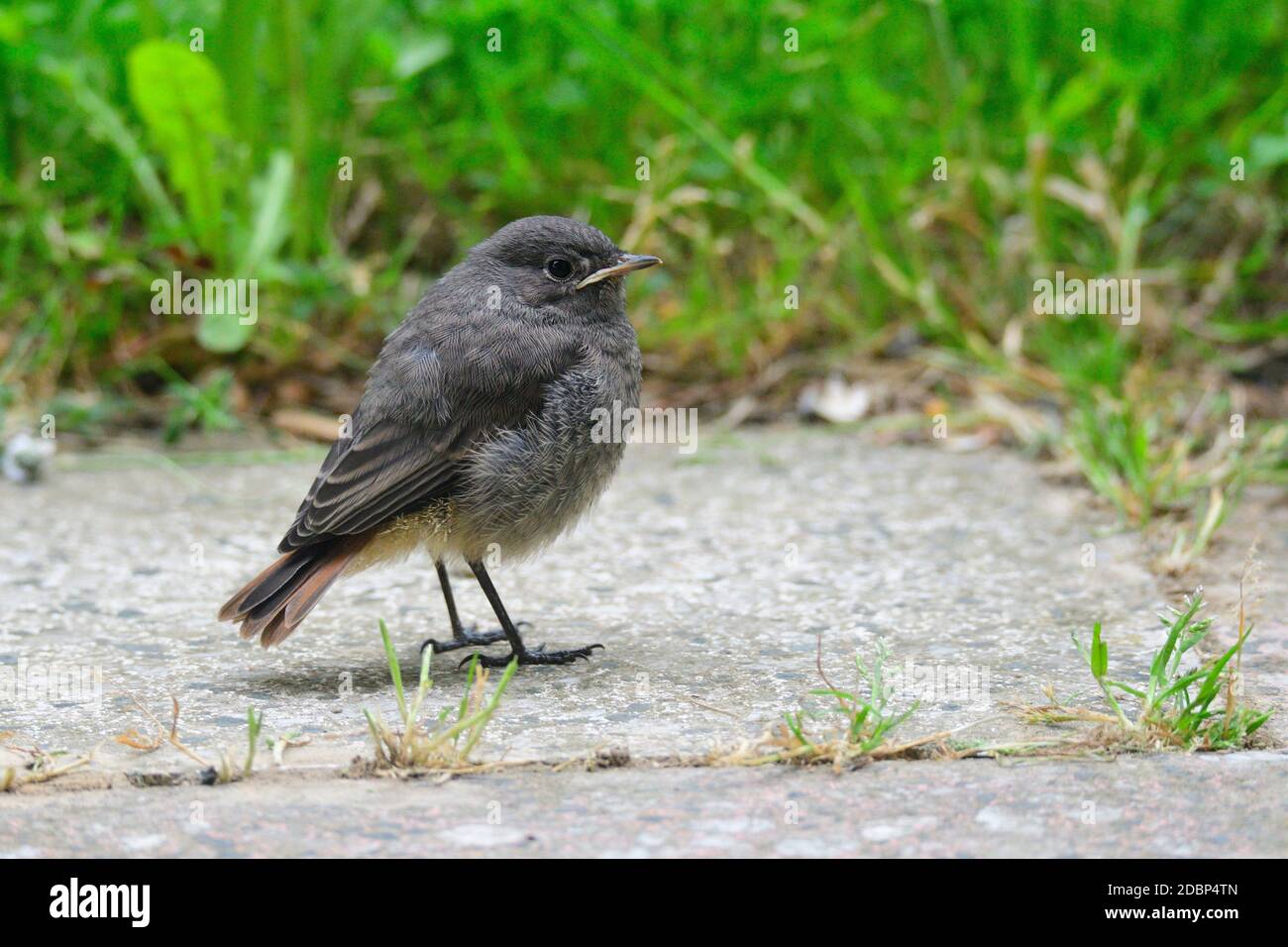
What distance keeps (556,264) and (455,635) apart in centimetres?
106

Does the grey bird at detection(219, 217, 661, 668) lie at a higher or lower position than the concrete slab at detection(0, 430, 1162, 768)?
higher

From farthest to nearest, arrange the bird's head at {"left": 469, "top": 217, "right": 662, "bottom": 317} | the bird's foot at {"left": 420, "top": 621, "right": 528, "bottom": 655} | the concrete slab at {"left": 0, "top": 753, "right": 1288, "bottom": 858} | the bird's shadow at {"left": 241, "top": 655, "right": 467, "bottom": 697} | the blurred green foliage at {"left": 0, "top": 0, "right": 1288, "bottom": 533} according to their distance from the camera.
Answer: the blurred green foliage at {"left": 0, "top": 0, "right": 1288, "bottom": 533}
the bird's head at {"left": 469, "top": 217, "right": 662, "bottom": 317}
the bird's foot at {"left": 420, "top": 621, "right": 528, "bottom": 655}
the bird's shadow at {"left": 241, "top": 655, "right": 467, "bottom": 697}
the concrete slab at {"left": 0, "top": 753, "right": 1288, "bottom": 858}

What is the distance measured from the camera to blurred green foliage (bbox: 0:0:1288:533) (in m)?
6.04

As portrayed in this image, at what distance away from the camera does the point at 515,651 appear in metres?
3.74

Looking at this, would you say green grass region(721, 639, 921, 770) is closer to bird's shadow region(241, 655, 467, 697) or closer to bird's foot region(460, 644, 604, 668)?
bird's foot region(460, 644, 604, 668)

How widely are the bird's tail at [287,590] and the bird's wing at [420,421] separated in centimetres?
4

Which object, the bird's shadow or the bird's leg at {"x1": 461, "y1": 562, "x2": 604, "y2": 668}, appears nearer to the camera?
the bird's shadow

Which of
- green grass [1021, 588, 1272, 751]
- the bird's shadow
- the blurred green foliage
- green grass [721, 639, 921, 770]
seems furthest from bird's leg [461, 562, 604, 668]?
the blurred green foliage

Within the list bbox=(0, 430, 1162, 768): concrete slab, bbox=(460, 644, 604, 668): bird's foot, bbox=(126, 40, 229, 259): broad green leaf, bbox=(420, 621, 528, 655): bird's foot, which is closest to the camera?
bbox=(0, 430, 1162, 768): concrete slab

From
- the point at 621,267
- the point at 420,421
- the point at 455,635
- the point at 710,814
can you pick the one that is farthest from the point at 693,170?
the point at 710,814

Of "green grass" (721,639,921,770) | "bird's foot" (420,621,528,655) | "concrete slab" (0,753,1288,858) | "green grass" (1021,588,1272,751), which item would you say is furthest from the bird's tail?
"green grass" (1021,588,1272,751)

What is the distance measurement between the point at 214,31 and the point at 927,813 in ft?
15.0

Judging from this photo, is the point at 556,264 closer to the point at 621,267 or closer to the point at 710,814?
the point at 621,267

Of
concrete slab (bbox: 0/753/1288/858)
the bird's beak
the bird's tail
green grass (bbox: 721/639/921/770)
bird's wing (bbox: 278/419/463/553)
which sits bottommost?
concrete slab (bbox: 0/753/1288/858)
